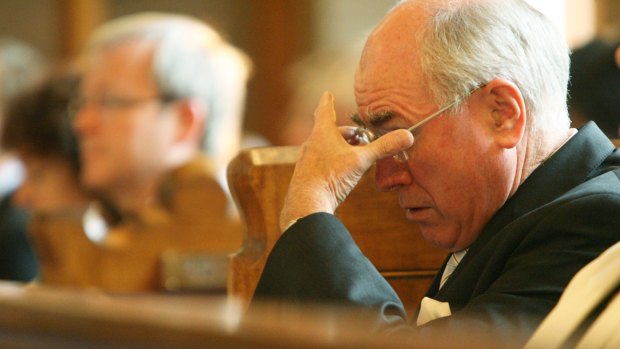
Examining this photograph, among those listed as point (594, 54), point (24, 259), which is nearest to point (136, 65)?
point (24, 259)

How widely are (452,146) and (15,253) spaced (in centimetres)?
312

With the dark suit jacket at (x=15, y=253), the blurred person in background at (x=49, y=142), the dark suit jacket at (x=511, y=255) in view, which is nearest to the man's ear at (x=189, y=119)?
the blurred person in background at (x=49, y=142)

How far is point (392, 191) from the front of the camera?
2.28 meters

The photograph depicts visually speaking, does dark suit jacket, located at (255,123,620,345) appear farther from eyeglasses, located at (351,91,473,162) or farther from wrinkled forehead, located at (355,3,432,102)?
wrinkled forehead, located at (355,3,432,102)

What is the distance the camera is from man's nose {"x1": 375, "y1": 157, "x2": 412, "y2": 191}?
6.98 feet

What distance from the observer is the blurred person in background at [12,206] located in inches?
187

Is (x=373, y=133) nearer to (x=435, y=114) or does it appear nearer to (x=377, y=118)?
(x=377, y=118)

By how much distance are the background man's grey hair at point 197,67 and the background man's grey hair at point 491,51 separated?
2300 millimetres

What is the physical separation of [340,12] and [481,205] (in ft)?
19.8

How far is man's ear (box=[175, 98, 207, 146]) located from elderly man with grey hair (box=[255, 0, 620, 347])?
7.23 ft

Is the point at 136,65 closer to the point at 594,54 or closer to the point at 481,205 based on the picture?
the point at 594,54

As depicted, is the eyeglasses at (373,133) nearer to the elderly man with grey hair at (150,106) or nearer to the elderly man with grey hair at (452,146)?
the elderly man with grey hair at (452,146)

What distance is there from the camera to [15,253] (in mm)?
4777

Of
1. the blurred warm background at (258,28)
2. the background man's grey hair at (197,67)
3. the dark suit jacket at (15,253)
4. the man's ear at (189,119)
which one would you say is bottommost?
the dark suit jacket at (15,253)
